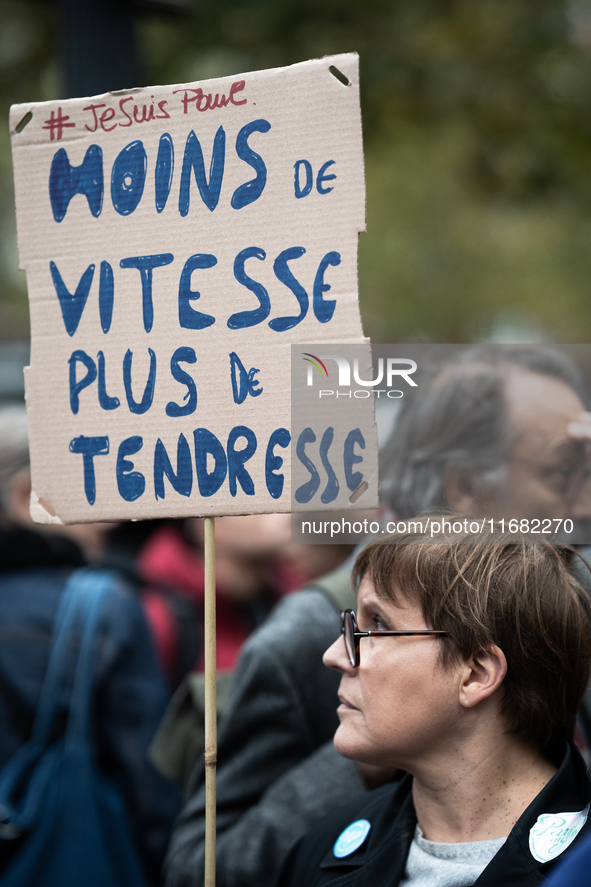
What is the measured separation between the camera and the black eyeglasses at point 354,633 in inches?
58.1

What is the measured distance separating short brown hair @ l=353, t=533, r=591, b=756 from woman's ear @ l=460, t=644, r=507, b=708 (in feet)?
0.05

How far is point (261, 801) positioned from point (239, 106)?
4.66 ft

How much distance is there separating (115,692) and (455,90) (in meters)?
5.49

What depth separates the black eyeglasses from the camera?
1477mm

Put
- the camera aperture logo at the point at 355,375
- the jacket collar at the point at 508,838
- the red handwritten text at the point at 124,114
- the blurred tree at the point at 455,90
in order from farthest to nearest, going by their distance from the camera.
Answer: the blurred tree at the point at 455,90 → the red handwritten text at the point at 124,114 → the camera aperture logo at the point at 355,375 → the jacket collar at the point at 508,838

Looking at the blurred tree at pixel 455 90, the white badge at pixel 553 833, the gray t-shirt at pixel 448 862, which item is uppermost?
the blurred tree at pixel 455 90

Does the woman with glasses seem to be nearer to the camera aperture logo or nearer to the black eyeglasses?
the black eyeglasses

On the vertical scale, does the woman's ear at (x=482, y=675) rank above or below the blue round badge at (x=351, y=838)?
above

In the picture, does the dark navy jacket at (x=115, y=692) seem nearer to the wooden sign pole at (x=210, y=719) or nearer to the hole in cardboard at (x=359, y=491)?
the wooden sign pole at (x=210, y=719)

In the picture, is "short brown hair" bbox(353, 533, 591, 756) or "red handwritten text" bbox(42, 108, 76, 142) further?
"red handwritten text" bbox(42, 108, 76, 142)

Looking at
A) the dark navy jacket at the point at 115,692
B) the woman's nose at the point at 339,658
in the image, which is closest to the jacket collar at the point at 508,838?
the woman's nose at the point at 339,658

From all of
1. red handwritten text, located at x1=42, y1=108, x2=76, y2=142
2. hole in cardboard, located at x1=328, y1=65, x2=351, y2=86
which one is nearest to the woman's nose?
hole in cardboard, located at x1=328, y1=65, x2=351, y2=86

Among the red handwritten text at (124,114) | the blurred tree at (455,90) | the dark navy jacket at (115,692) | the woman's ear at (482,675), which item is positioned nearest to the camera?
the woman's ear at (482,675)

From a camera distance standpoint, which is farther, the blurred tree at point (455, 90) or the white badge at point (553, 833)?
the blurred tree at point (455, 90)
